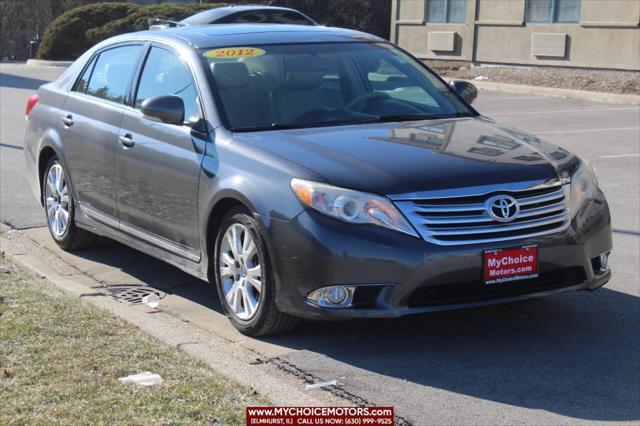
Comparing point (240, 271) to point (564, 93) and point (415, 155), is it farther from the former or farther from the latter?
point (564, 93)

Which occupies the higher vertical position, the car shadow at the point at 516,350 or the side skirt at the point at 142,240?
the side skirt at the point at 142,240

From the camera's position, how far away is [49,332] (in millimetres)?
5855

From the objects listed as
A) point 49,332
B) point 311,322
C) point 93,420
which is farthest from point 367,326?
point 93,420

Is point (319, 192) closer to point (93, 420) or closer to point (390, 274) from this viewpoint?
point (390, 274)

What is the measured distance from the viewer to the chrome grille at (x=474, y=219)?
557cm

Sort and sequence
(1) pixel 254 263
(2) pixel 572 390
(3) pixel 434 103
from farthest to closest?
(3) pixel 434 103 < (1) pixel 254 263 < (2) pixel 572 390

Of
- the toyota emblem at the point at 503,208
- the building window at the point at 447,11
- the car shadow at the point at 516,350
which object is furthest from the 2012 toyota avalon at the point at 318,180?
the building window at the point at 447,11

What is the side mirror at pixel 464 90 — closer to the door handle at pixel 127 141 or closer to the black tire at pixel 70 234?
the door handle at pixel 127 141

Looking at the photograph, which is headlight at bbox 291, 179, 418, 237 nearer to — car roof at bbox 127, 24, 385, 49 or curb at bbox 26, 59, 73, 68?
car roof at bbox 127, 24, 385, 49

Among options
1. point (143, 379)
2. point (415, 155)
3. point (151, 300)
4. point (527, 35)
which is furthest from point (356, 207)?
point (527, 35)

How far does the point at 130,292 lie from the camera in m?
7.34

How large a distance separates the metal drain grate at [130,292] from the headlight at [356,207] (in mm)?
1933

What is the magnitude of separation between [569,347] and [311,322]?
1.49 metres

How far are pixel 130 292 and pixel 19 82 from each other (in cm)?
2268
